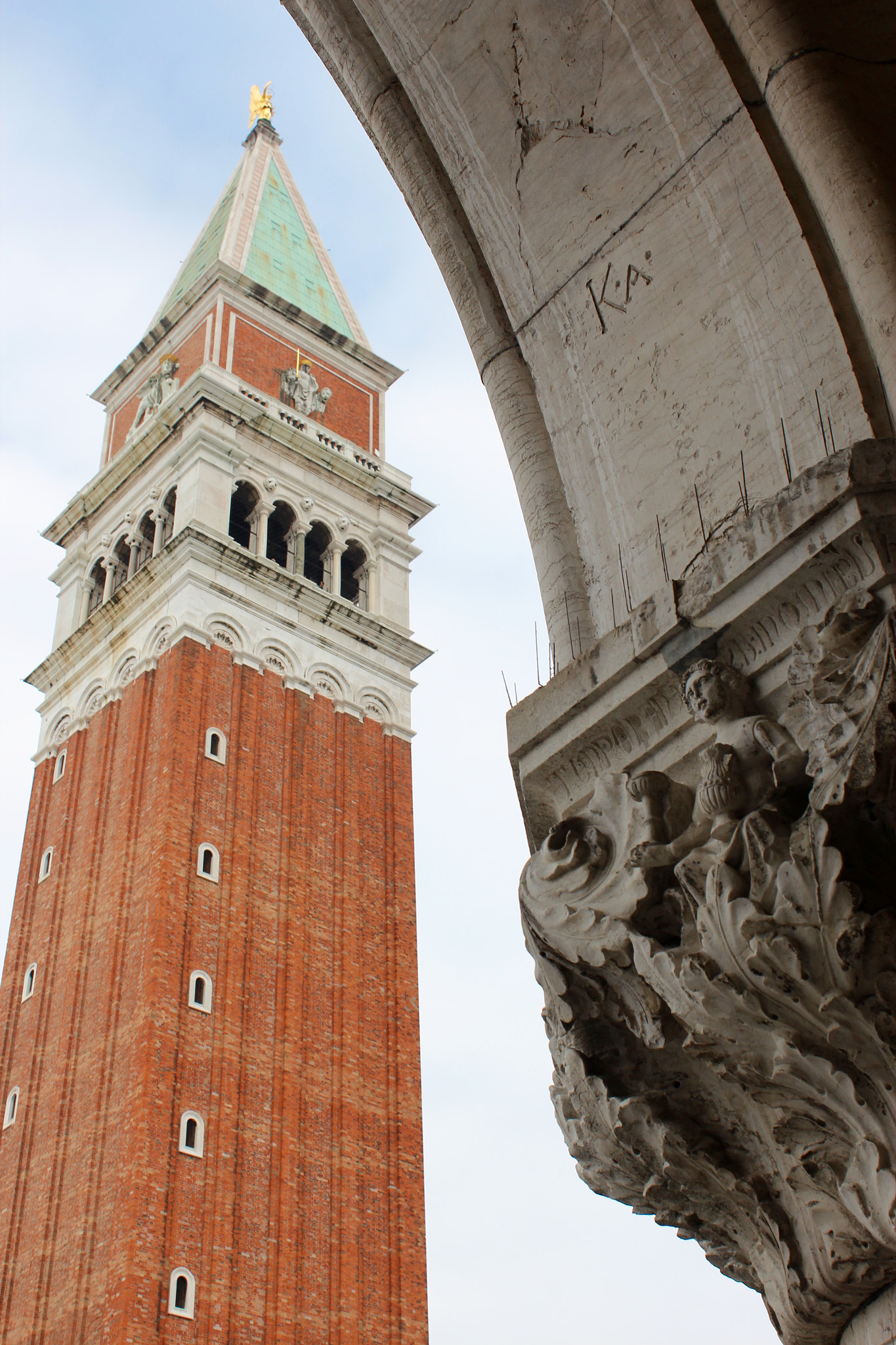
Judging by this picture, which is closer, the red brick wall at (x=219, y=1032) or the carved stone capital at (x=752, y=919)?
the carved stone capital at (x=752, y=919)

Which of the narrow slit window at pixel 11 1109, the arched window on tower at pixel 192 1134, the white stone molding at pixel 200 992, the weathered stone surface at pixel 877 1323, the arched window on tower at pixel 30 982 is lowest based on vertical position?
the weathered stone surface at pixel 877 1323

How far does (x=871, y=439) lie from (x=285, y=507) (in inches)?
1121

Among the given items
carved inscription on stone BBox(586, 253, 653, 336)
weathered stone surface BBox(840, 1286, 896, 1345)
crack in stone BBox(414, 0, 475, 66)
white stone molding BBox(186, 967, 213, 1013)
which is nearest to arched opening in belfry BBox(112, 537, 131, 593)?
white stone molding BBox(186, 967, 213, 1013)

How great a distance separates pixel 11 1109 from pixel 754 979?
979 inches

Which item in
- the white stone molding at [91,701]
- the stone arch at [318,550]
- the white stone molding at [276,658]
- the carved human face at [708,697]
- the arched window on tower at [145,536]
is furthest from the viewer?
the stone arch at [318,550]

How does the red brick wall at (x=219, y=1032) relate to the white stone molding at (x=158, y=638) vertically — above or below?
below

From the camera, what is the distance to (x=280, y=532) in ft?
105

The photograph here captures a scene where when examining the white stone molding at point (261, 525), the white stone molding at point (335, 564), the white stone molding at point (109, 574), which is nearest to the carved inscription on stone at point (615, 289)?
the white stone molding at point (261, 525)

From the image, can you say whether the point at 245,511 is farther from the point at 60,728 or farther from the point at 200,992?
the point at 200,992

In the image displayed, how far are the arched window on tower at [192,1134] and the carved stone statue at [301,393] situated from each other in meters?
16.4

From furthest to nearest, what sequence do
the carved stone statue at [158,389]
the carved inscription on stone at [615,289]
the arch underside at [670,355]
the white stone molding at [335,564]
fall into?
the carved stone statue at [158,389], the white stone molding at [335,564], the carved inscription on stone at [615,289], the arch underside at [670,355]

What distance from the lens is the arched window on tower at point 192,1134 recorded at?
22.7 meters

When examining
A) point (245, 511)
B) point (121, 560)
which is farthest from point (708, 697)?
point (121, 560)

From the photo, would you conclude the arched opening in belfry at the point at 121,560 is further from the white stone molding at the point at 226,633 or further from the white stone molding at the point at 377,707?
the white stone molding at the point at 377,707
